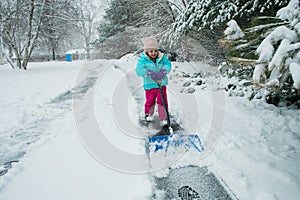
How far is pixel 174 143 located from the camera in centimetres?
282

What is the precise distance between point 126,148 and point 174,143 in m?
0.70

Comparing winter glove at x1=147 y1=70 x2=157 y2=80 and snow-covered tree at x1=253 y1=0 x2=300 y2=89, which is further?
winter glove at x1=147 y1=70 x2=157 y2=80

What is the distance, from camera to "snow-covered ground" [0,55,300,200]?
206cm

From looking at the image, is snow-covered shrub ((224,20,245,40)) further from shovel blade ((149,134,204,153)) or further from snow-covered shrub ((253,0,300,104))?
shovel blade ((149,134,204,153))

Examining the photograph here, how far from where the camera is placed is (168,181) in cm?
221

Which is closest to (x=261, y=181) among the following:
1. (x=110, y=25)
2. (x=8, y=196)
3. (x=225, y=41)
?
(x=225, y=41)

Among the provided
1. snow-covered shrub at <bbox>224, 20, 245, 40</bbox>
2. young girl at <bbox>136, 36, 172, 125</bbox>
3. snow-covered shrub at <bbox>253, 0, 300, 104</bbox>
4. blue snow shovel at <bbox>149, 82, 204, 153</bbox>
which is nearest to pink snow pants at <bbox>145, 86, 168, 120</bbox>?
young girl at <bbox>136, 36, 172, 125</bbox>

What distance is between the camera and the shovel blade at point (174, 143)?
275cm

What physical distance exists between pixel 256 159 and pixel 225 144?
46 cm

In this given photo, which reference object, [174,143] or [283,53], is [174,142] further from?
[283,53]

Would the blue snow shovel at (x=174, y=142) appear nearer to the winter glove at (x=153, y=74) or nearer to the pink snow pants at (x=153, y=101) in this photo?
the pink snow pants at (x=153, y=101)

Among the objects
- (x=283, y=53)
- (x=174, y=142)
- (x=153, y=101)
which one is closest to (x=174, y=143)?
(x=174, y=142)

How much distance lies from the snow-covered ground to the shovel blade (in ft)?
0.47

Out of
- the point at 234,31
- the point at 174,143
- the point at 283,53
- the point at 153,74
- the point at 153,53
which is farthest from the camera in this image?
the point at 153,53
